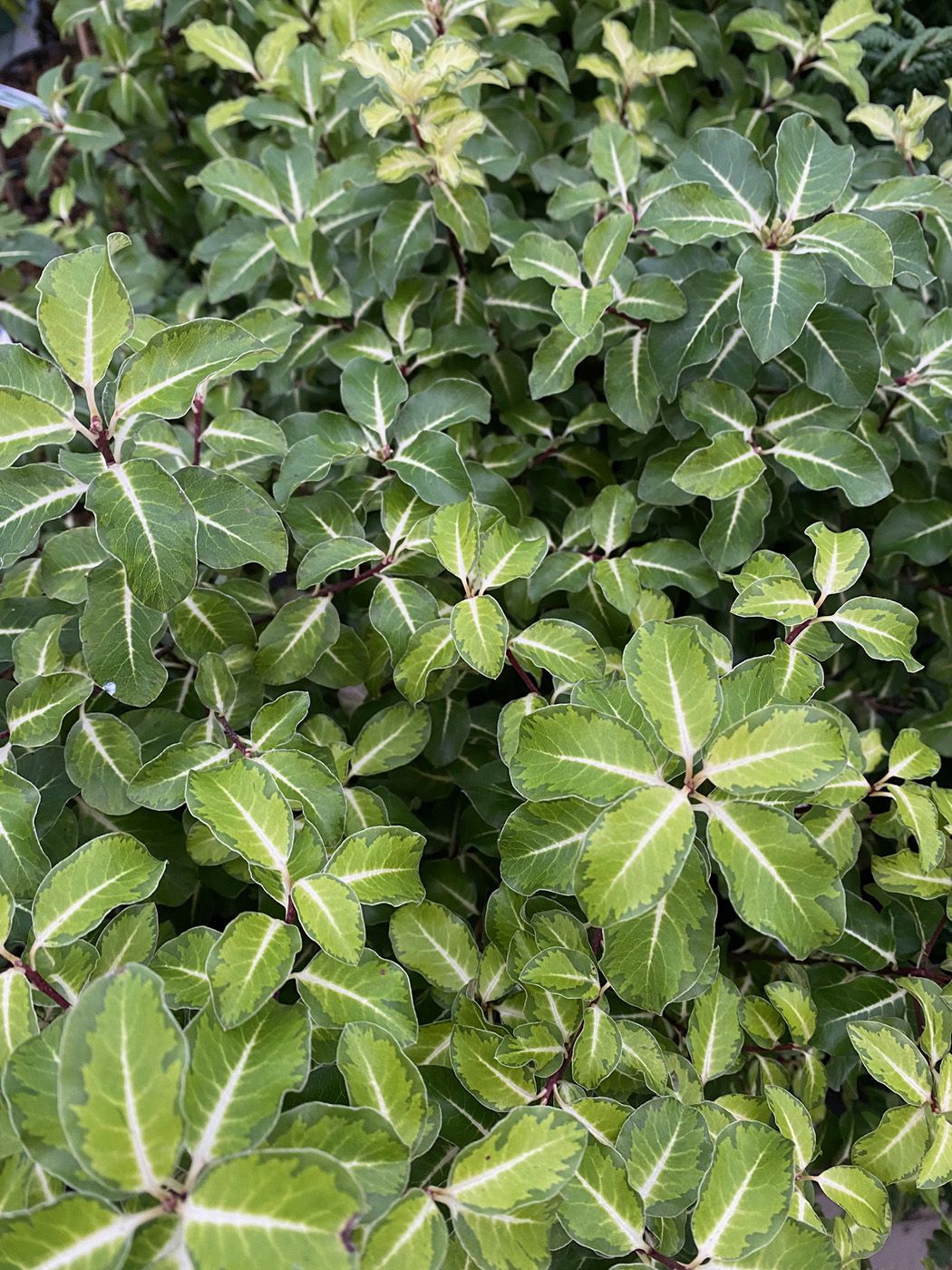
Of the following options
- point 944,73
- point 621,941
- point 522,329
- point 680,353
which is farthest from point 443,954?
point 944,73

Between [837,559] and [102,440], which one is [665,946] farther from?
[102,440]

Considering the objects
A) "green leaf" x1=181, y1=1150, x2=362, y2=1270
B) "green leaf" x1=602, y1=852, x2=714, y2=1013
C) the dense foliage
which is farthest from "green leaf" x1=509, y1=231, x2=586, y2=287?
"green leaf" x1=181, y1=1150, x2=362, y2=1270

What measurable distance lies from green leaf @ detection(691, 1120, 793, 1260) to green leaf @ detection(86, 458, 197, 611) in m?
0.65

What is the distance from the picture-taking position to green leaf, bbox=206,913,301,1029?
23.2 inches

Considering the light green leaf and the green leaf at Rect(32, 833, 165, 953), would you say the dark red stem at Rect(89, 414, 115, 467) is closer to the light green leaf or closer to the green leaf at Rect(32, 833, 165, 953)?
the light green leaf

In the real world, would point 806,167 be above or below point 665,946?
above

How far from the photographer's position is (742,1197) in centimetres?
66

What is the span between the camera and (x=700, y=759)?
0.73 m

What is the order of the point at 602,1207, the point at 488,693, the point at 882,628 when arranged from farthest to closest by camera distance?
the point at 488,693 < the point at 882,628 < the point at 602,1207

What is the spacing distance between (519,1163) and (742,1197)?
0.20 m

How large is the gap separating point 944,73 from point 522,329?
993mm

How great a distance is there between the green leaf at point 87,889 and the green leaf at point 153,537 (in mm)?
224

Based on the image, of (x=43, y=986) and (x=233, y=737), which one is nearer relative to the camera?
(x=43, y=986)

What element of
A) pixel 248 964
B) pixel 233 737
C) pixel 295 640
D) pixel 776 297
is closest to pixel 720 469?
pixel 776 297
